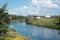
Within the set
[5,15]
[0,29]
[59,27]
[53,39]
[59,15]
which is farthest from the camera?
[59,15]

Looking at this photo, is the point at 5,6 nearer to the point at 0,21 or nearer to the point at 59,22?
the point at 0,21

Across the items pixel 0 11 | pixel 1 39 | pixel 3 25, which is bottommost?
pixel 1 39

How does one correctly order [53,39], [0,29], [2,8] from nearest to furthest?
[0,29]
[2,8]
[53,39]

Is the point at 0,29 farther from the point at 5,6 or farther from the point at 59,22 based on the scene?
the point at 59,22

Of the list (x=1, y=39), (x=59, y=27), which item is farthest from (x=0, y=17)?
(x=59, y=27)

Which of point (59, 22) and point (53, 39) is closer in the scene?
point (53, 39)

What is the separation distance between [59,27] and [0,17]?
7552cm

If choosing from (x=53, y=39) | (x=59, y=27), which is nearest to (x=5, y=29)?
(x=53, y=39)

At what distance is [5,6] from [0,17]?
2.47 meters

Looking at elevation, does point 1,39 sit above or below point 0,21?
below

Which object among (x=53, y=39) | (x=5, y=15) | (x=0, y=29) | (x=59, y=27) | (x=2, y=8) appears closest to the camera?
(x=0, y=29)

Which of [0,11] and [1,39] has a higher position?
[0,11]

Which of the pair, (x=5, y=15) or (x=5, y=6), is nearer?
(x=5, y=6)

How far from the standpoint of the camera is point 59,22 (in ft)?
370
